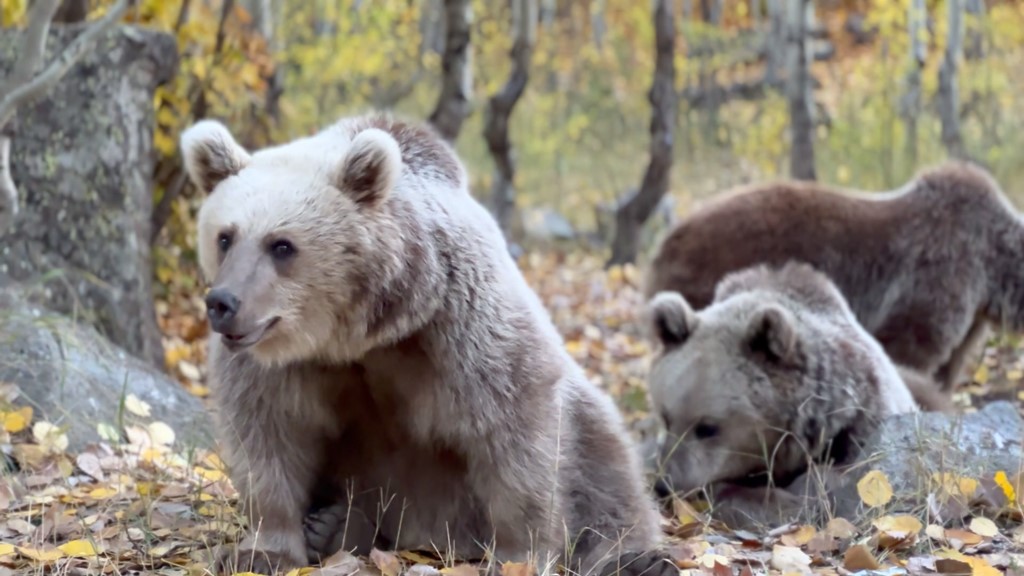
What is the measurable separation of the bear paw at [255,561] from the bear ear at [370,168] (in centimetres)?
112

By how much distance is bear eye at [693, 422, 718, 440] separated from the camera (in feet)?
19.8

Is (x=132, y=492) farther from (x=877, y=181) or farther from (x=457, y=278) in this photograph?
(x=877, y=181)

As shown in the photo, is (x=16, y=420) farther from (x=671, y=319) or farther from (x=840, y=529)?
(x=840, y=529)

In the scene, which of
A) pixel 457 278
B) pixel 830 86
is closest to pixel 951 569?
pixel 457 278

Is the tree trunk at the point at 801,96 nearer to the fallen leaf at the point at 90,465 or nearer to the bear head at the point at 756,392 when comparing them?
the bear head at the point at 756,392

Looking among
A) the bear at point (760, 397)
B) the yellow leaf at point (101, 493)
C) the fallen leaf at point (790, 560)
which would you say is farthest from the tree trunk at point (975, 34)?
the yellow leaf at point (101, 493)

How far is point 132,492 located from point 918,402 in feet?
14.3

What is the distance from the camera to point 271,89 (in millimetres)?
11352

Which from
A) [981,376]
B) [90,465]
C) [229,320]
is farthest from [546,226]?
[229,320]

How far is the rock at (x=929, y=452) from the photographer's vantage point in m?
4.97

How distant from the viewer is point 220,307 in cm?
339

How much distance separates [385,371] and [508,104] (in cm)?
1022

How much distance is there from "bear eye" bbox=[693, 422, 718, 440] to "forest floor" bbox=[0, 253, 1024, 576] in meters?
0.70

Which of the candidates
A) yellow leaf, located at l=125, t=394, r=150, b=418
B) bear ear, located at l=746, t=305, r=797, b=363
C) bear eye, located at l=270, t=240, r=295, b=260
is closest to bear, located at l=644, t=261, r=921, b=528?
bear ear, located at l=746, t=305, r=797, b=363
